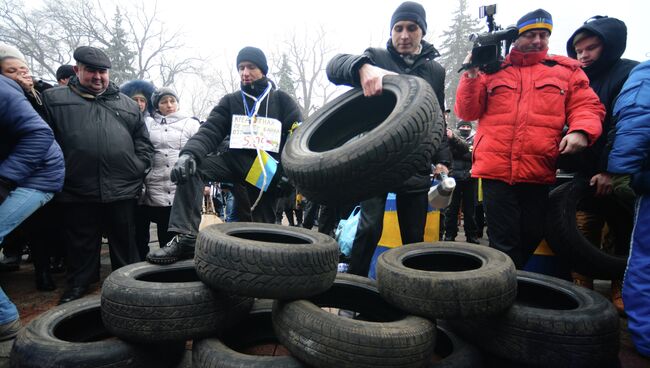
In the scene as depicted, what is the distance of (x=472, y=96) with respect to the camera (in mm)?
2795

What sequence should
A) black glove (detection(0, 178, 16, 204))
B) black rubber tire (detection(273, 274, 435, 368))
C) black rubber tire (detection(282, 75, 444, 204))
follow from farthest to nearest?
black glove (detection(0, 178, 16, 204)) < black rubber tire (detection(282, 75, 444, 204)) < black rubber tire (detection(273, 274, 435, 368))

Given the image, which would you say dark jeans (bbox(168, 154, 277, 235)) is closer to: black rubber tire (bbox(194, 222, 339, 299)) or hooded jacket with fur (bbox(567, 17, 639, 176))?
black rubber tire (bbox(194, 222, 339, 299))

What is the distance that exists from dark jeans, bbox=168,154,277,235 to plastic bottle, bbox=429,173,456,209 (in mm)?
1561

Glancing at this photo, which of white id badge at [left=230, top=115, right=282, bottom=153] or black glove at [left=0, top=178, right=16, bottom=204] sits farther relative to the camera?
white id badge at [left=230, top=115, right=282, bottom=153]

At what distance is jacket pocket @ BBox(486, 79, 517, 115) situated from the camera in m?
2.72

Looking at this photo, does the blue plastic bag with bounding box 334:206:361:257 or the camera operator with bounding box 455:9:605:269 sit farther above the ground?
the camera operator with bounding box 455:9:605:269

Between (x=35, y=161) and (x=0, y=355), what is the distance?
132cm

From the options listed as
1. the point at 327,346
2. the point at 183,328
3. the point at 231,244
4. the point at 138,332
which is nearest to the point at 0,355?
the point at 138,332

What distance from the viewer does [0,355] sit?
7.40 feet

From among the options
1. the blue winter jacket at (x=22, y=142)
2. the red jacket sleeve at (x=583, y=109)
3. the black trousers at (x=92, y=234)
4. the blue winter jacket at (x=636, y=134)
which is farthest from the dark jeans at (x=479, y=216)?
the blue winter jacket at (x=22, y=142)

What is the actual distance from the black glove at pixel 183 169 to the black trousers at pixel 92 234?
1.11m

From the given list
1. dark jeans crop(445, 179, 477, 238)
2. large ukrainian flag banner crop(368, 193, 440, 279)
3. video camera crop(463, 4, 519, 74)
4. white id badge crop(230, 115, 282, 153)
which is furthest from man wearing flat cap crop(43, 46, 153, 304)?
dark jeans crop(445, 179, 477, 238)

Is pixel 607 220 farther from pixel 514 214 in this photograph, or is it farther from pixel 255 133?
pixel 255 133

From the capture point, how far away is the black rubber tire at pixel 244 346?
1.75 meters
